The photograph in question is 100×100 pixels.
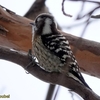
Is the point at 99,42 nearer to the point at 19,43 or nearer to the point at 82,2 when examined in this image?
the point at 19,43

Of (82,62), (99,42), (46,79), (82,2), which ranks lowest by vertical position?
(82,62)

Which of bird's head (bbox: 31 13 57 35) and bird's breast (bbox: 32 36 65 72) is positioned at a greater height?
bird's head (bbox: 31 13 57 35)

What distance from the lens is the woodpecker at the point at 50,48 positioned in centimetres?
175

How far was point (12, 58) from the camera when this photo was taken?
1.58 metres

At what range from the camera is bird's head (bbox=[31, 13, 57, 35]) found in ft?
6.34

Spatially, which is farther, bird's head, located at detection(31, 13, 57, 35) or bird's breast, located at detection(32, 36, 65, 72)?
bird's head, located at detection(31, 13, 57, 35)

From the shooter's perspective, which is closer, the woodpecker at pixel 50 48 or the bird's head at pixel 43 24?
the woodpecker at pixel 50 48

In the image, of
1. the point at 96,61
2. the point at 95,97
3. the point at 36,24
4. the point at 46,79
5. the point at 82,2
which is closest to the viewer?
the point at 82,2

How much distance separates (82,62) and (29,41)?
0.43 meters

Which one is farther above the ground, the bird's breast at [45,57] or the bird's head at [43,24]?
the bird's head at [43,24]

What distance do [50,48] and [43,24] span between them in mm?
195

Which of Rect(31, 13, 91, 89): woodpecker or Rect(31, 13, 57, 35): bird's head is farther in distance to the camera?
Rect(31, 13, 57, 35): bird's head

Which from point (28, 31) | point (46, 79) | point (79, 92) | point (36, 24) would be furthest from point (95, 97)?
point (28, 31)

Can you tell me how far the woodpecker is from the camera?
1750 millimetres
